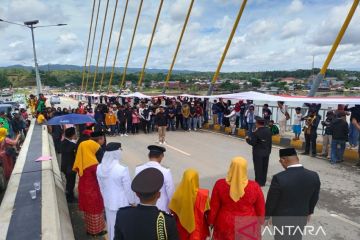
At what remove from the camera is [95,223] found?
5.55 metres

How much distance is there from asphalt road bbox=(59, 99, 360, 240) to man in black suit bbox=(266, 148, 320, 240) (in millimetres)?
1808

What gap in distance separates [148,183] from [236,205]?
1408 millimetres

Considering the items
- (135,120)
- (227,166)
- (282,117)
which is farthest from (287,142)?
(135,120)

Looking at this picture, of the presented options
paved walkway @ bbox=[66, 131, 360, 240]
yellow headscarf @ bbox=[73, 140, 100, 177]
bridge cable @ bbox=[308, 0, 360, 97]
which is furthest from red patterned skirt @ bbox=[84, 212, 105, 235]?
bridge cable @ bbox=[308, 0, 360, 97]

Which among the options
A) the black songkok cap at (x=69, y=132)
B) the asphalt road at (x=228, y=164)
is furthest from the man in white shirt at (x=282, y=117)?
the black songkok cap at (x=69, y=132)

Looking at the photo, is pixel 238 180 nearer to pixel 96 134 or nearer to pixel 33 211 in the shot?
pixel 33 211

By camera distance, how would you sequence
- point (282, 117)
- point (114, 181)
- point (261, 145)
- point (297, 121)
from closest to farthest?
point (114, 181), point (261, 145), point (297, 121), point (282, 117)

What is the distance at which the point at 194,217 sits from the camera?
12.2ft

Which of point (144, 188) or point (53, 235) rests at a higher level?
point (144, 188)

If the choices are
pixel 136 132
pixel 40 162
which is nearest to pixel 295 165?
pixel 40 162

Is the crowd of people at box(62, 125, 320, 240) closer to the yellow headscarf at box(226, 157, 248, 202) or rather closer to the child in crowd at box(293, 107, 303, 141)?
the yellow headscarf at box(226, 157, 248, 202)

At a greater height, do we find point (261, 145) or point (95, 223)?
point (261, 145)

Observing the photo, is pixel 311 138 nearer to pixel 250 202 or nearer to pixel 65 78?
pixel 250 202

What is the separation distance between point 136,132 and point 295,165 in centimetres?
1501
